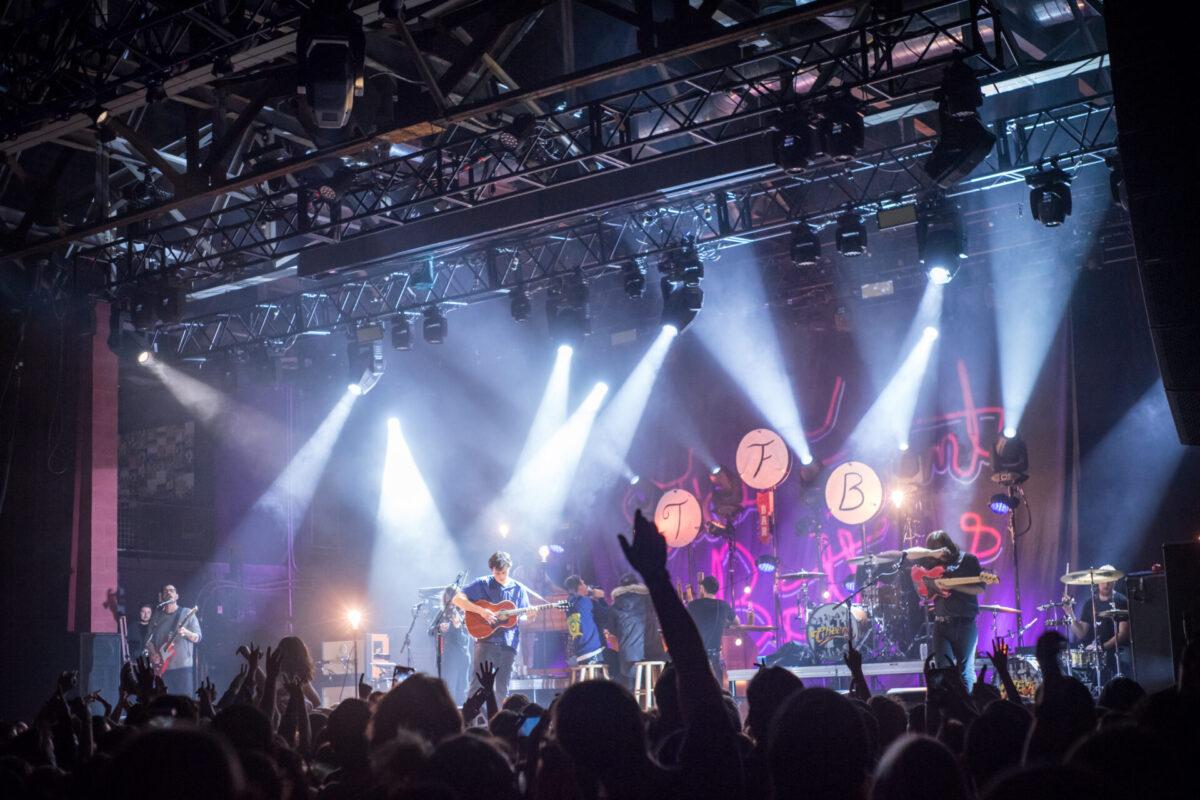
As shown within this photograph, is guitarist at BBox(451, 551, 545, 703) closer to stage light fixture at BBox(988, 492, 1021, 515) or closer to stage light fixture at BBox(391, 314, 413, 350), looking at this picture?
stage light fixture at BBox(391, 314, 413, 350)

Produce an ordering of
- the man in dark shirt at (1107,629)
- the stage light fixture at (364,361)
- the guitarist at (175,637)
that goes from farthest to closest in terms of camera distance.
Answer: the stage light fixture at (364,361)
the guitarist at (175,637)
the man in dark shirt at (1107,629)

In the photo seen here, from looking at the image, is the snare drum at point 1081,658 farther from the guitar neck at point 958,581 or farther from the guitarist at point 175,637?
the guitarist at point 175,637

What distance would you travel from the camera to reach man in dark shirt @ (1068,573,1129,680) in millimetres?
12782

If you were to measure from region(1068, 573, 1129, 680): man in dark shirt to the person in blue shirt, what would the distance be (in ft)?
19.6

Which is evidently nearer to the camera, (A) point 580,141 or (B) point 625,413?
(A) point 580,141

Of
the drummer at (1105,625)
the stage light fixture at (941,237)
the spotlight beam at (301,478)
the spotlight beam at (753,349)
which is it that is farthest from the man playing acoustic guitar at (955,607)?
the spotlight beam at (301,478)

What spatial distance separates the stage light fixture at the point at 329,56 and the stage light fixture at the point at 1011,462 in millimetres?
10560

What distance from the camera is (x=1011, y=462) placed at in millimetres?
15375

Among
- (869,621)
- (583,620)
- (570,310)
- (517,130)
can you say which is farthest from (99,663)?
(869,621)

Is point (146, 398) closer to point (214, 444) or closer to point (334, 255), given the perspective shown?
point (214, 444)

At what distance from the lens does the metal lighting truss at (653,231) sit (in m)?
12.3

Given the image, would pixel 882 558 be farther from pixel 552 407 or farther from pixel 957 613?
pixel 552 407

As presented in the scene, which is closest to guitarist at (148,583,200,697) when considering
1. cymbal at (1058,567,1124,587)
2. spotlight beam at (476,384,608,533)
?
spotlight beam at (476,384,608,533)

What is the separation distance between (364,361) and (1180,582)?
1176 cm
